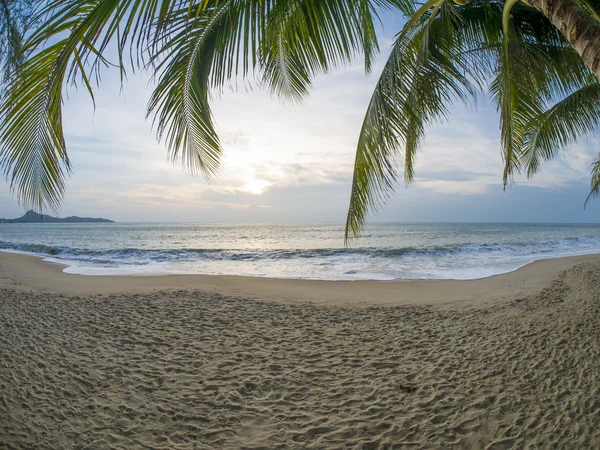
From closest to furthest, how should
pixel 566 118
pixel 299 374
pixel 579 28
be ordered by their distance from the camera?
pixel 579 28
pixel 299 374
pixel 566 118

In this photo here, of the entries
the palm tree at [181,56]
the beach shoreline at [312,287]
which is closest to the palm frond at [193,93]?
the palm tree at [181,56]

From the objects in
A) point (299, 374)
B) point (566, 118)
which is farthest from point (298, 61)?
point (566, 118)

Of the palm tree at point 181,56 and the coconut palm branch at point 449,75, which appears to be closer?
the palm tree at point 181,56

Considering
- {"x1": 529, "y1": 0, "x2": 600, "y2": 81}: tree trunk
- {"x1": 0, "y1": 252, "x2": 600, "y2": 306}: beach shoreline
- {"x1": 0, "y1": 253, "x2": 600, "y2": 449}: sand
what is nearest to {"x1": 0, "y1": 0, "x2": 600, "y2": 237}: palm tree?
{"x1": 529, "y1": 0, "x2": 600, "y2": 81}: tree trunk

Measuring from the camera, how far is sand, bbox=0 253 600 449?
278 centimetres

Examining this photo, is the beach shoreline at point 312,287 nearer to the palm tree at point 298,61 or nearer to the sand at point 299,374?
the sand at point 299,374

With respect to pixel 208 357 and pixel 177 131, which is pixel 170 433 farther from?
pixel 177 131

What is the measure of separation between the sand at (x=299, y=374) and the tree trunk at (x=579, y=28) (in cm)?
259

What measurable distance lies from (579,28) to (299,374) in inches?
141

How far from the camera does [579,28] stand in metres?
2.22

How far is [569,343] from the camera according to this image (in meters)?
4.17

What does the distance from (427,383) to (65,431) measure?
10.2 feet

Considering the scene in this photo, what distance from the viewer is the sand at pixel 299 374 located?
278 cm

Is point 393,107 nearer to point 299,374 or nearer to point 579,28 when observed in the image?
point 579,28
